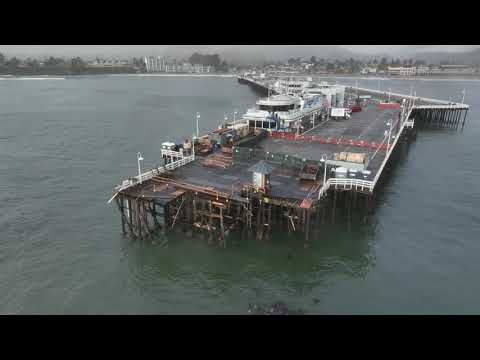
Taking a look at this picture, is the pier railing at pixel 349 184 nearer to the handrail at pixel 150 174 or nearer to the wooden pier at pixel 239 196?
the wooden pier at pixel 239 196

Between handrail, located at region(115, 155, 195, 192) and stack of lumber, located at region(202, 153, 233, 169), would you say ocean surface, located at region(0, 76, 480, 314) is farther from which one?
stack of lumber, located at region(202, 153, 233, 169)

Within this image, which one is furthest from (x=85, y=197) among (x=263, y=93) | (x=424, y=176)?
→ (x=263, y=93)

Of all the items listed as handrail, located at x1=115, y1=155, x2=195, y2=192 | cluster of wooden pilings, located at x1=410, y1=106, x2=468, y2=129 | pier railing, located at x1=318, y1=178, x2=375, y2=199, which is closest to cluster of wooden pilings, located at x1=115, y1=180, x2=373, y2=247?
handrail, located at x1=115, y1=155, x2=195, y2=192

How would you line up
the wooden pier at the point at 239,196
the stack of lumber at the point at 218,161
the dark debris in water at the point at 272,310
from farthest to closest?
1. the stack of lumber at the point at 218,161
2. the wooden pier at the point at 239,196
3. the dark debris in water at the point at 272,310

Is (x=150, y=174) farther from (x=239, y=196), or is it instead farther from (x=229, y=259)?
(x=229, y=259)

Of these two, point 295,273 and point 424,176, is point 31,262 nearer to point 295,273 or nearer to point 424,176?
point 295,273

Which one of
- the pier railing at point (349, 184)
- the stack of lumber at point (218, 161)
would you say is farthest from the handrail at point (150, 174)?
the pier railing at point (349, 184)
